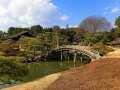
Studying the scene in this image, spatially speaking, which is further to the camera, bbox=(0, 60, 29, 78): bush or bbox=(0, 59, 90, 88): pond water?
bbox=(0, 59, 90, 88): pond water

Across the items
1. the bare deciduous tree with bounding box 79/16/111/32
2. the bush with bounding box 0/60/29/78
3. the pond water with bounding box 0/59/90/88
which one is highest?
the bare deciduous tree with bounding box 79/16/111/32

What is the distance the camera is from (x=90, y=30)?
80812mm

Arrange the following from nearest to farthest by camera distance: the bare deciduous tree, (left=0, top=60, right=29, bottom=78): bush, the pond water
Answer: (left=0, top=60, right=29, bottom=78): bush → the pond water → the bare deciduous tree

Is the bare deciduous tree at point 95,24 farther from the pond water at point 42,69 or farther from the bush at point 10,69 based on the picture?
the bush at point 10,69

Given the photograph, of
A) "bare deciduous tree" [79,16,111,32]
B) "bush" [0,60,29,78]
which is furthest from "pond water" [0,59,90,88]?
"bare deciduous tree" [79,16,111,32]

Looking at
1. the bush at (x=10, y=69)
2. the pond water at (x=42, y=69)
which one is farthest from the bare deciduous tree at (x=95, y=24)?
the bush at (x=10, y=69)

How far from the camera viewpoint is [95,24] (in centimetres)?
8062

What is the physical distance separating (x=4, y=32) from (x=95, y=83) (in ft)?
283

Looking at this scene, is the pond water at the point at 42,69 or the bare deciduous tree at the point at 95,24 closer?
the pond water at the point at 42,69

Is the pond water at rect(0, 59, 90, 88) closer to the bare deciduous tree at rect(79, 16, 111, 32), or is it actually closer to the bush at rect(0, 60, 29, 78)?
the bush at rect(0, 60, 29, 78)

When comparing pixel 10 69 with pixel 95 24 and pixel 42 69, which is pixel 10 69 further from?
pixel 95 24

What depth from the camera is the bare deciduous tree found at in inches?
3147

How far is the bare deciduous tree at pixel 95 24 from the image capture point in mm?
79938

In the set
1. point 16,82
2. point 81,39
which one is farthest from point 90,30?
point 16,82
